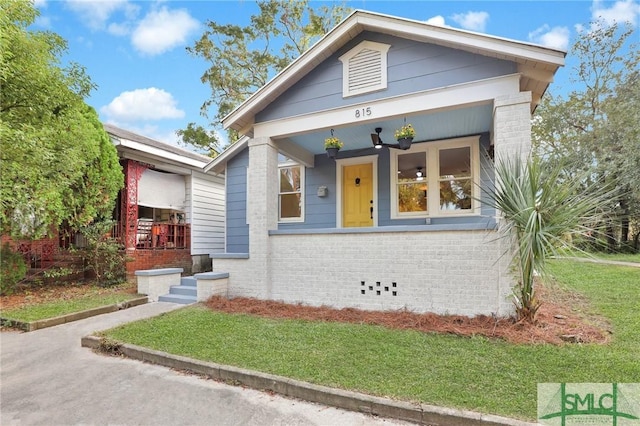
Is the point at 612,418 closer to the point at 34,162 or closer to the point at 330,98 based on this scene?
the point at 330,98

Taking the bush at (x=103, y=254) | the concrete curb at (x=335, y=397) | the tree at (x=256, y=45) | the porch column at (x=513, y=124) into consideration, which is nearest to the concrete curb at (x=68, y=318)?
the bush at (x=103, y=254)

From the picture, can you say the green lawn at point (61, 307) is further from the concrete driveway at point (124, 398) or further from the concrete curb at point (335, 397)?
the concrete curb at point (335, 397)

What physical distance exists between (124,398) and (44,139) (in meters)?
5.20

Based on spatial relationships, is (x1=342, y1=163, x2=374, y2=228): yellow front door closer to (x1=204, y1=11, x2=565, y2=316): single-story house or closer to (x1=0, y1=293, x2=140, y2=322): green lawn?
(x1=204, y1=11, x2=565, y2=316): single-story house

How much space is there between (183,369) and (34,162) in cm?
501

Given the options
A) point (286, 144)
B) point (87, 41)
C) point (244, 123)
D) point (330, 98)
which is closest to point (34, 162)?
point (244, 123)

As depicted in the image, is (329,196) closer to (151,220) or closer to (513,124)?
(513,124)

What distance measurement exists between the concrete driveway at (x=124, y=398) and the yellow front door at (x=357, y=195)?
5.51 meters

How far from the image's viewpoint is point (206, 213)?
11375 mm

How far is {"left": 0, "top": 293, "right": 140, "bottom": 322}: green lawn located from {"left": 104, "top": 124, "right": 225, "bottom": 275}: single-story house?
70.5 inches

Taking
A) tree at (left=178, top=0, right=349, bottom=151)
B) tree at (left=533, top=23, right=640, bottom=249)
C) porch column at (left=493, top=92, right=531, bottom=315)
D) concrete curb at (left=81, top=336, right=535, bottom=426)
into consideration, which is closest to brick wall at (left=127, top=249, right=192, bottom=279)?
concrete curb at (left=81, top=336, right=535, bottom=426)

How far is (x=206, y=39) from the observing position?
1734cm

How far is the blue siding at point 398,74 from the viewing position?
17.1 feet

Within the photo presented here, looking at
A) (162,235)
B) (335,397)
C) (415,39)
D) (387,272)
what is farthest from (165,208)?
(335,397)
